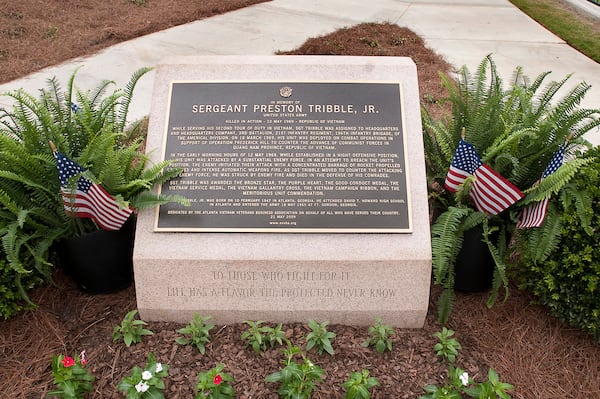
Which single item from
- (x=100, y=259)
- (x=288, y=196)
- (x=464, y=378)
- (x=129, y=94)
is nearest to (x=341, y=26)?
(x=129, y=94)

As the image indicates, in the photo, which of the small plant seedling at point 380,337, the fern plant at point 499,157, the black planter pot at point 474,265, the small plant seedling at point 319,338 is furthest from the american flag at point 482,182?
the small plant seedling at point 319,338

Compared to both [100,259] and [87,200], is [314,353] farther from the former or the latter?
[87,200]

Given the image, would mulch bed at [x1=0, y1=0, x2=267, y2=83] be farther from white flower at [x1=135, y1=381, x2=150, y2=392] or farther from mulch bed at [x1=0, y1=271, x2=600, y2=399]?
white flower at [x1=135, y1=381, x2=150, y2=392]

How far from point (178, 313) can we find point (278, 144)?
4.25 ft

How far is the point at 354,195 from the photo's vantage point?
3438 millimetres

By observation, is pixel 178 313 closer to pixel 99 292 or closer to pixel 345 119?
pixel 99 292

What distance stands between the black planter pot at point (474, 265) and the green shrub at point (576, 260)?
0.84 feet

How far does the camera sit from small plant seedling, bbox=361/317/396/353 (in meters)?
3.29

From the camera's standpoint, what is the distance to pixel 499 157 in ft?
11.3

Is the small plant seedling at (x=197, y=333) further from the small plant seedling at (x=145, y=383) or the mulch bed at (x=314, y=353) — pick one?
the small plant seedling at (x=145, y=383)

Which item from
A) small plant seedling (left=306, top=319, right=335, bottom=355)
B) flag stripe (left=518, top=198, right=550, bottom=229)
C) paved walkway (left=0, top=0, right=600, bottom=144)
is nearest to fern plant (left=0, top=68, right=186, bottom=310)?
small plant seedling (left=306, top=319, right=335, bottom=355)

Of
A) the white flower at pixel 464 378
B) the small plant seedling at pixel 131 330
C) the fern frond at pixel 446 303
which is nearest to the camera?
the white flower at pixel 464 378

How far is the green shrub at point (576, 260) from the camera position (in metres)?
3.28

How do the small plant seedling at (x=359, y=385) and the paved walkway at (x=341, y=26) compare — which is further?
the paved walkway at (x=341, y=26)
